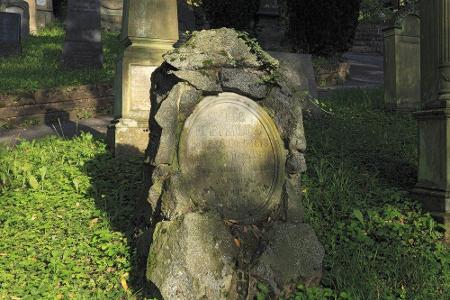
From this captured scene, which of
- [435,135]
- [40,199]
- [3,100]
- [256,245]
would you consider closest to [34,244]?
[40,199]

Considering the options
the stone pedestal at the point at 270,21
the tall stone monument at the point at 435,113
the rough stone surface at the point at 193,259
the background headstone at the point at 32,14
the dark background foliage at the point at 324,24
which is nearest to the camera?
the rough stone surface at the point at 193,259

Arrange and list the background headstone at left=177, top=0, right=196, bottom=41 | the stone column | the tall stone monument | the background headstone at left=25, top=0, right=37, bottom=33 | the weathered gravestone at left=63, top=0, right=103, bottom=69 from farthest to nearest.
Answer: the background headstone at left=25, top=0, right=37, bottom=33
the background headstone at left=177, top=0, right=196, bottom=41
the weathered gravestone at left=63, top=0, right=103, bottom=69
the stone column
the tall stone monument

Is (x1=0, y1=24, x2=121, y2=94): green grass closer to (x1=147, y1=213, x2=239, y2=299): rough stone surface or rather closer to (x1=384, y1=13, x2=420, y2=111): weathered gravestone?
(x1=384, y1=13, x2=420, y2=111): weathered gravestone

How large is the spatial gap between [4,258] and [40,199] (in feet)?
2.96

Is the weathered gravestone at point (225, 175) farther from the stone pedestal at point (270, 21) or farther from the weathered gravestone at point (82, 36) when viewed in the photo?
the stone pedestal at point (270, 21)

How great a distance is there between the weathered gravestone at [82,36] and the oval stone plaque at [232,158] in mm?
9687

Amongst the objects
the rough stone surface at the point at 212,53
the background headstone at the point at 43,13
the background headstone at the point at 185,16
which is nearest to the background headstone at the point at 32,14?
the background headstone at the point at 43,13

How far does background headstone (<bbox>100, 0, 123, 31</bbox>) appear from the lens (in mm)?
21734

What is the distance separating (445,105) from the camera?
4.00m

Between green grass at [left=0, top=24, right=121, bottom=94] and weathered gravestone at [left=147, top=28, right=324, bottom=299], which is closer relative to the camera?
weathered gravestone at [left=147, top=28, right=324, bottom=299]

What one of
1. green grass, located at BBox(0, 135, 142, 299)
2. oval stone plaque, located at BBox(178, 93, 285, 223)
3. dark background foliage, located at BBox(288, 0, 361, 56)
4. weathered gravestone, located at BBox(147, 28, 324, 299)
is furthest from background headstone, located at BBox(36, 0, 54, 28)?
oval stone plaque, located at BBox(178, 93, 285, 223)

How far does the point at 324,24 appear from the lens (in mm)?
13141

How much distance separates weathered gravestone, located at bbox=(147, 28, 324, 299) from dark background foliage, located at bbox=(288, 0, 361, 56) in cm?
1049

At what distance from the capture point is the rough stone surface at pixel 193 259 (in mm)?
2812
